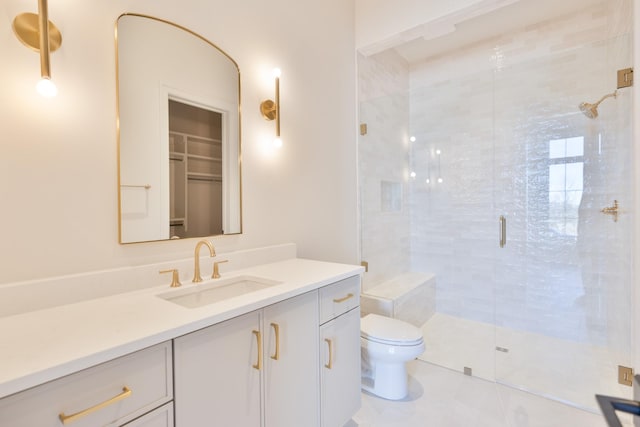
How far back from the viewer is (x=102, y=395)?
738mm

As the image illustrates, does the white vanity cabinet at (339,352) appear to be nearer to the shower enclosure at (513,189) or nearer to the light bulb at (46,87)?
the shower enclosure at (513,189)

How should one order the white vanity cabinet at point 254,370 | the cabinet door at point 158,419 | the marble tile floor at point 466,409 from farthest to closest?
the marble tile floor at point 466,409, the white vanity cabinet at point 254,370, the cabinet door at point 158,419

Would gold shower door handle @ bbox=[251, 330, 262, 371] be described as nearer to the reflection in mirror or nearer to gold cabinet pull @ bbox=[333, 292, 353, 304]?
gold cabinet pull @ bbox=[333, 292, 353, 304]

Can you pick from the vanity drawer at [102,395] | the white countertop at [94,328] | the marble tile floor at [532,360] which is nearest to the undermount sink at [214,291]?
the white countertop at [94,328]

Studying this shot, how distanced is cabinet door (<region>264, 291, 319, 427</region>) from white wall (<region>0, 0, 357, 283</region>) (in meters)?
0.60

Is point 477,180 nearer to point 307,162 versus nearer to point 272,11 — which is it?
point 307,162

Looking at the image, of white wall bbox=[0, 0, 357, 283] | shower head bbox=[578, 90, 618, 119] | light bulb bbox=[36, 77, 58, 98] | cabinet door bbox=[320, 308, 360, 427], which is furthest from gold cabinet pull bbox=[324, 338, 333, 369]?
shower head bbox=[578, 90, 618, 119]

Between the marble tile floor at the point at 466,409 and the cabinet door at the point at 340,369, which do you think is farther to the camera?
the marble tile floor at the point at 466,409

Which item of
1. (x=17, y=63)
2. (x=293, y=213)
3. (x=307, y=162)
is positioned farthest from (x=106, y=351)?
(x=307, y=162)

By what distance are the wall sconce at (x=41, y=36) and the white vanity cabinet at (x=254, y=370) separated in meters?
0.98

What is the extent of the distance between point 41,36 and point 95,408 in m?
1.14

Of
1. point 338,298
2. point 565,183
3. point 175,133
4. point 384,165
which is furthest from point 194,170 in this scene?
point 565,183

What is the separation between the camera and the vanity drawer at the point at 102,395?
641 millimetres

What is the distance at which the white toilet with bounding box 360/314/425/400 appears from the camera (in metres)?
1.84
